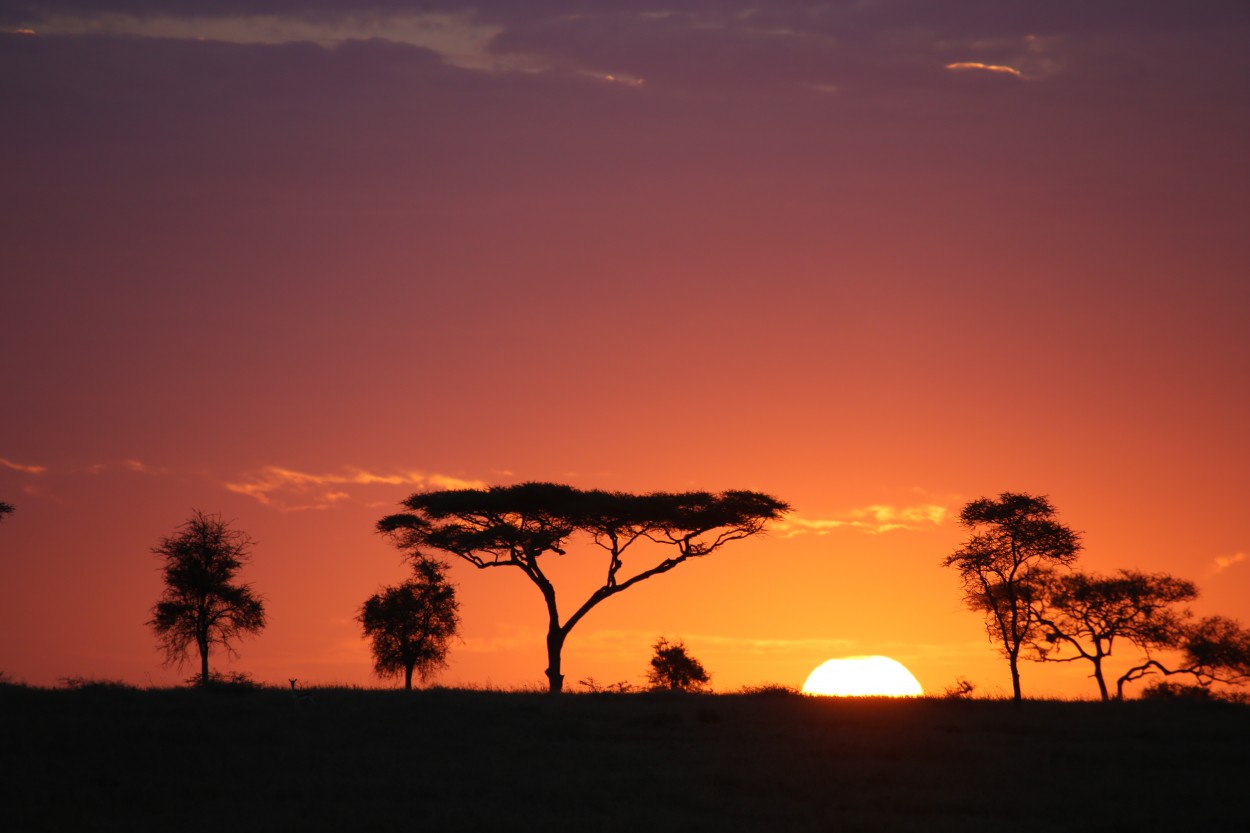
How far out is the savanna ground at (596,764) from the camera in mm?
25641

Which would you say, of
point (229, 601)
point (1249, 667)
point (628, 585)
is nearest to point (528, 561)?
point (628, 585)

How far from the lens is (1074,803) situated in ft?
90.2

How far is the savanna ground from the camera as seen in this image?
2564 centimetres

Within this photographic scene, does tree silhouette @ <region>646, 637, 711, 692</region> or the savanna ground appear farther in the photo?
tree silhouette @ <region>646, 637, 711, 692</region>

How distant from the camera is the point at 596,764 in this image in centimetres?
3155

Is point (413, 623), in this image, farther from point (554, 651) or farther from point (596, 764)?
point (596, 764)

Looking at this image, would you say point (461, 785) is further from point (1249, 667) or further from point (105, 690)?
point (1249, 667)

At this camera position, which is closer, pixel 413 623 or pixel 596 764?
pixel 596 764

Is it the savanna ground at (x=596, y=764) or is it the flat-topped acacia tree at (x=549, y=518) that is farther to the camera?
the flat-topped acacia tree at (x=549, y=518)

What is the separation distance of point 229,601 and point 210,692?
15.9m

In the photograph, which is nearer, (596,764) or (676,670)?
(596,764)

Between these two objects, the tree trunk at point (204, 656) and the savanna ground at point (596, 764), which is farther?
the tree trunk at point (204, 656)

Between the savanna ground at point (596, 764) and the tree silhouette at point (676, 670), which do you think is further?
the tree silhouette at point (676, 670)

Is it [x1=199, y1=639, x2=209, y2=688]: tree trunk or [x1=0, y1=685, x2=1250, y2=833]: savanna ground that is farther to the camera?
[x1=199, y1=639, x2=209, y2=688]: tree trunk
